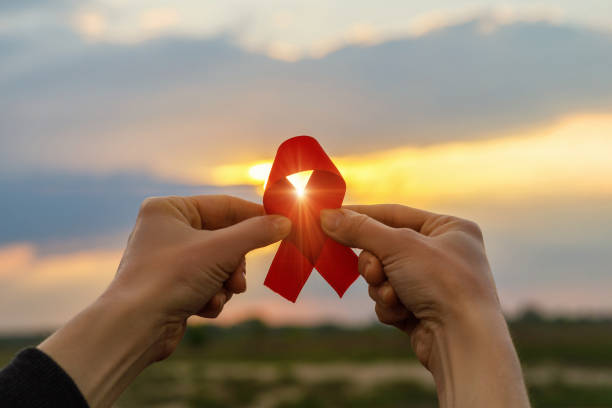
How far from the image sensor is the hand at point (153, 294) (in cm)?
217

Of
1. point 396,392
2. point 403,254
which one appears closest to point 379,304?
point 403,254

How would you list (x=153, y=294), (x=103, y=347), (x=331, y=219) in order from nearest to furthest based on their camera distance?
(x=103, y=347) < (x=153, y=294) < (x=331, y=219)

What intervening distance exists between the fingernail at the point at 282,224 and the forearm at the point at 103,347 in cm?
73

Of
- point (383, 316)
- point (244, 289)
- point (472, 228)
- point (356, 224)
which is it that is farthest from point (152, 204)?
point (472, 228)

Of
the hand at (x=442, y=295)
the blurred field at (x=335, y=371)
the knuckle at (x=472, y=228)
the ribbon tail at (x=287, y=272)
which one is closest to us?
the hand at (x=442, y=295)

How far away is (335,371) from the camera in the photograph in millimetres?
17812

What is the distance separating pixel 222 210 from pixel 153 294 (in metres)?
0.66

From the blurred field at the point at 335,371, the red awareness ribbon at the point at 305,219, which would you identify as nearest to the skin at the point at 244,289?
the red awareness ribbon at the point at 305,219

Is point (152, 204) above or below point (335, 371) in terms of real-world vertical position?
above

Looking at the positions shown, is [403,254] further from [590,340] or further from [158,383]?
[590,340]

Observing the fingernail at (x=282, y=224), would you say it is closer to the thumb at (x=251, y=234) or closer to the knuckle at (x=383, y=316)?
the thumb at (x=251, y=234)

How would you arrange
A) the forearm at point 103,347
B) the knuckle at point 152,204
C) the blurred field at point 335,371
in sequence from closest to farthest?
the forearm at point 103,347 → the knuckle at point 152,204 → the blurred field at point 335,371

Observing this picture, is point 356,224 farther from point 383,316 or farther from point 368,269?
point 383,316

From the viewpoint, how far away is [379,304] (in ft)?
9.36
